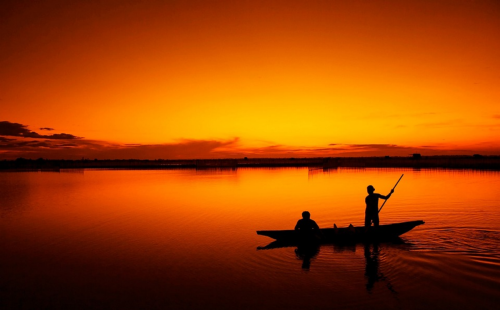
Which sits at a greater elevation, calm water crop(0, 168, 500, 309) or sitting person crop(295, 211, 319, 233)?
sitting person crop(295, 211, 319, 233)

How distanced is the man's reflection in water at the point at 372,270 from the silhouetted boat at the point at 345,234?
1.86 ft

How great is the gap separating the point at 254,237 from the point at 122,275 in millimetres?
5719

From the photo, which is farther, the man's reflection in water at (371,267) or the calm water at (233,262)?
the man's reflection in water at (371,267)

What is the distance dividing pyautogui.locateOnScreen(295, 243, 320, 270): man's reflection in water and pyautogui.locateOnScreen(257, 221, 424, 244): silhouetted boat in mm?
215

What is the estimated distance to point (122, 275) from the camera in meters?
9.93

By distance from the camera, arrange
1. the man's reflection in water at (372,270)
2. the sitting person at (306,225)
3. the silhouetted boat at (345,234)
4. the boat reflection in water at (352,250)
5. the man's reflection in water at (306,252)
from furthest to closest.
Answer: the silhouetted boat at (345,234) → the sitting person at (306,225) → the man's reflection in water at (306,252) → the boat reflection in water at (352,250) → the man's reflection in water at (372,270)

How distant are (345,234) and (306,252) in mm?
1820

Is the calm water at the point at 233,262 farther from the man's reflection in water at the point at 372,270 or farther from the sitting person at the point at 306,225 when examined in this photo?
the sitting person at the point at 306,225

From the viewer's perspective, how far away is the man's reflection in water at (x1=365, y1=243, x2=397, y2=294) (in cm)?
864

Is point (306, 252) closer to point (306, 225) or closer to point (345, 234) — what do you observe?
point (306, 225)

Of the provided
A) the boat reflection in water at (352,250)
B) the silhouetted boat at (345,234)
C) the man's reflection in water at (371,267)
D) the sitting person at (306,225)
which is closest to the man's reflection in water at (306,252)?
the boat reflection in water at (352,250)

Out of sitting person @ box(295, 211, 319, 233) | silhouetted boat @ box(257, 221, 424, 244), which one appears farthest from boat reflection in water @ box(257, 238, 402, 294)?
sitting person @ box(295, 211, 319, 233)

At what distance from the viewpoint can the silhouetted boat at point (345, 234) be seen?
12.2 metres

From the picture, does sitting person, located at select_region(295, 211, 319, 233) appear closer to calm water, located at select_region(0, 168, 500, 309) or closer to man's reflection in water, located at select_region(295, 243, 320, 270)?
man's reflection in water, located at select_region(295, 243, 320, 270)
